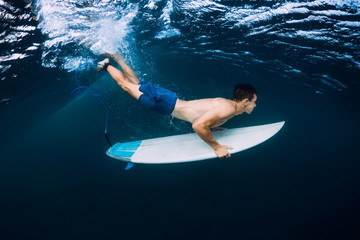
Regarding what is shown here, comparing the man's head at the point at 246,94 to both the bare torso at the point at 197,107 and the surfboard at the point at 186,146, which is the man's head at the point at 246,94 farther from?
the surfboard at the point at 186,146

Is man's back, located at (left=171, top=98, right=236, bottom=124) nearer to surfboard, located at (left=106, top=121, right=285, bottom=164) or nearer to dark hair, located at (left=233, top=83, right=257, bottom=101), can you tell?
dark hair, located at (left=233, top=83, right=257, bottom=101)

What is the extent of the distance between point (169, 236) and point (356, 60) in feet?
52.0

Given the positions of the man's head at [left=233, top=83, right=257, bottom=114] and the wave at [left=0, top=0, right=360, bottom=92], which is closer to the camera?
the man's head at [left=233, top=83, right=257, bottom=114]

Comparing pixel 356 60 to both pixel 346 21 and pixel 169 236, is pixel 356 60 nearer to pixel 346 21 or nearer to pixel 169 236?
pixel 346 21

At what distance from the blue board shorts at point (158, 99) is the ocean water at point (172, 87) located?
2.99 m

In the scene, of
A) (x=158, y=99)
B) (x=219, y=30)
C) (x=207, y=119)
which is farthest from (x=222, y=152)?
(x=219, y=30)

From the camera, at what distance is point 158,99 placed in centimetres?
368

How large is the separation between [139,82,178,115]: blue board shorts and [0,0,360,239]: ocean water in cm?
299

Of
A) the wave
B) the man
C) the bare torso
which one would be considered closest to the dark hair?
the man

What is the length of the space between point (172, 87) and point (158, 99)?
11.6 meters

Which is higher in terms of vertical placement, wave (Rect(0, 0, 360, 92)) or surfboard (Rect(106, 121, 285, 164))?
wave (Rect(0, 0, 360, 92))

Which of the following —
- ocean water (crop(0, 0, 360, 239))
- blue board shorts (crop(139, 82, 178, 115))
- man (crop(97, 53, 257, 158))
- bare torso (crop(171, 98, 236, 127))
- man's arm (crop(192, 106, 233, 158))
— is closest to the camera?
man's arm (crop(192, 106, 233, 158))

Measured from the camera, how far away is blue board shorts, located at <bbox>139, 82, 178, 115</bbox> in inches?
145

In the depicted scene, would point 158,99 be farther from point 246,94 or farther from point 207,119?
point 246,94
